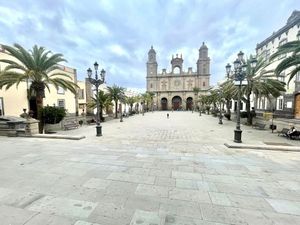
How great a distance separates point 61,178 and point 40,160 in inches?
80.8

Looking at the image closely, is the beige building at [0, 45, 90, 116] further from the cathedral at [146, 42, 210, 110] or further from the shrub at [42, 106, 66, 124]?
the cathedral at [146, 42, 210, 110]

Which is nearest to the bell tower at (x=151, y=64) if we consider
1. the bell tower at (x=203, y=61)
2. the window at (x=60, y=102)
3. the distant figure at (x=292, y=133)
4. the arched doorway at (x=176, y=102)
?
the arched doorway at (x=176, y=102)

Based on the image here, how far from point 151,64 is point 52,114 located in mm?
56883

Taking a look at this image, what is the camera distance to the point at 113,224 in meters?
2.83

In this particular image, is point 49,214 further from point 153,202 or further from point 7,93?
point 7,93

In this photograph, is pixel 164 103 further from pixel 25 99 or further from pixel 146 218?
pixel 146 218

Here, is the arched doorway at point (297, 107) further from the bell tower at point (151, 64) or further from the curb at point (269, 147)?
the bell tower at point (151, 64)

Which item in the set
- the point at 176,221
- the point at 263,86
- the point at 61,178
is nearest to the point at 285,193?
the point at 176,221

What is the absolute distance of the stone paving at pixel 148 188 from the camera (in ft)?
9.93

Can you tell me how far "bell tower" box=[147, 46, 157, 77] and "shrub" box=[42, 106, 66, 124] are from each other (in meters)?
55.1

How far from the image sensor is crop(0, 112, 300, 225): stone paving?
3.03 meters

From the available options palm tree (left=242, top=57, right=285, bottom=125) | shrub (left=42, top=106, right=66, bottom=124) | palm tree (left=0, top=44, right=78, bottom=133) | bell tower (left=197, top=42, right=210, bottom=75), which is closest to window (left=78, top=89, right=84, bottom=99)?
shrub (left=42, top=106, right=66, bottom=124)

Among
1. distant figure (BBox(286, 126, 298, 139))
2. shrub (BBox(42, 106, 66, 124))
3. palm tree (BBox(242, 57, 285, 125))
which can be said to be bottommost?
distant figure (BBox(286, 126, 298, 139))

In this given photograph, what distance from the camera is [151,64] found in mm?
66125
